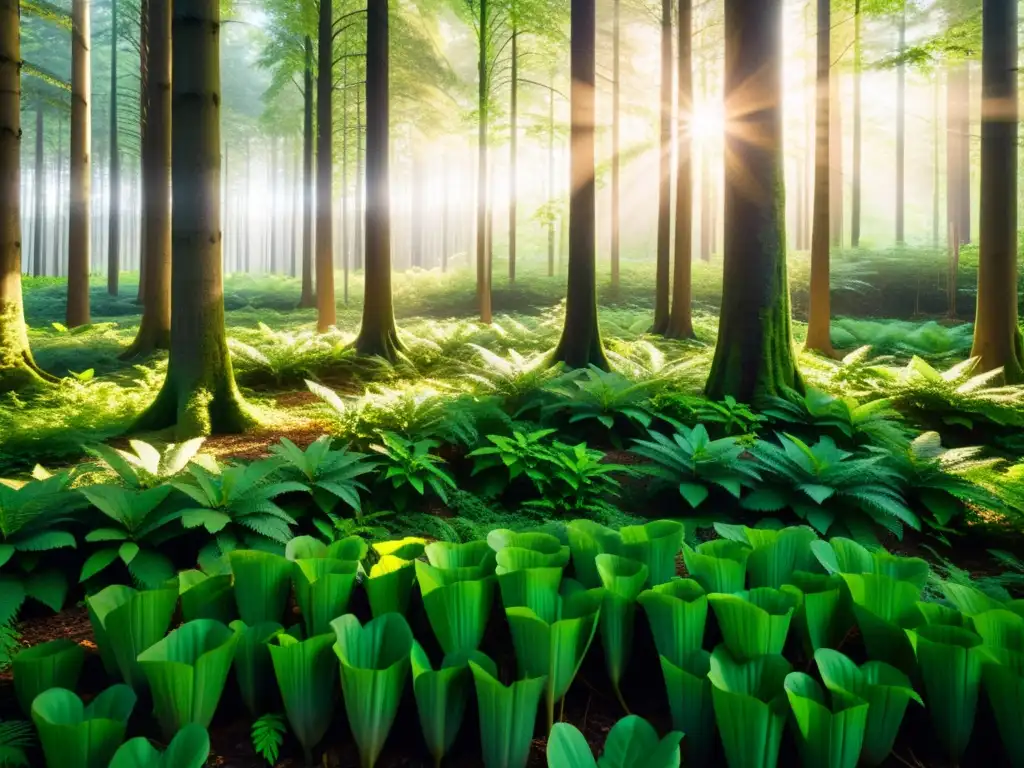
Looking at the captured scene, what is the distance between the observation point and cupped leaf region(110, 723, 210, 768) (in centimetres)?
149

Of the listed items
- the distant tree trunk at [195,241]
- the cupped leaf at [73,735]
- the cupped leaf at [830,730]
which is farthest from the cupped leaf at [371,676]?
the distant tree trunk at [195,241]

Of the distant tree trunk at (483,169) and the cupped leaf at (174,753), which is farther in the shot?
the distant tree trunk at (483,169)

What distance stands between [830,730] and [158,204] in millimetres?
12922

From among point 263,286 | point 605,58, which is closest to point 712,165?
point 605,58

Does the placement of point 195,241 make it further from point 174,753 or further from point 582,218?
point 174,753

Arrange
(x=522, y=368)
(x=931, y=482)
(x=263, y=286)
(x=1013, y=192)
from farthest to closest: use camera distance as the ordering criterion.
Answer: (x=263, y=286) < (x=1013, y=192) < (x=522, y=368) < (x=931, y=482)

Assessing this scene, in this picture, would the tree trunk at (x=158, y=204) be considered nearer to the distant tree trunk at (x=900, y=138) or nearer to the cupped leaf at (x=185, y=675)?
the cupped leaf at (x=185, y=675)

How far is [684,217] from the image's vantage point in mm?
14016

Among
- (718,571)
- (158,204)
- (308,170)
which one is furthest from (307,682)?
(308,170)

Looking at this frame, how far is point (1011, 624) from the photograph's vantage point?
1.97 meters

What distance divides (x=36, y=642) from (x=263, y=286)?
3555 centimetres

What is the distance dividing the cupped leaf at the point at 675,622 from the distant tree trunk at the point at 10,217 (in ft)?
30.0

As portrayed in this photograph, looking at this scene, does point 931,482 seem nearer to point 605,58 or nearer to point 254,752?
point 254,752

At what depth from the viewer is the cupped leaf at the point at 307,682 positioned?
1.93 meters
